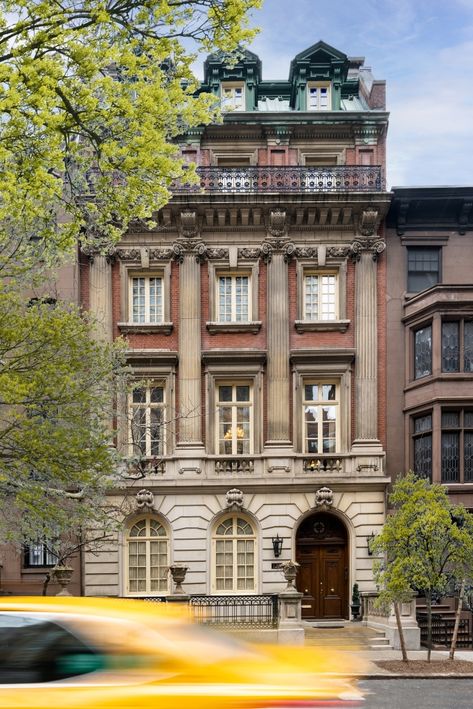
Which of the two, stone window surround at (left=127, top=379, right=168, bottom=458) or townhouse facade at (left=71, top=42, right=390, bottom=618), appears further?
stone window surround at (left=127, top=379, right=168, bottom=458)

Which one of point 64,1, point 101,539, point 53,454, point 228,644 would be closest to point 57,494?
point 53,454

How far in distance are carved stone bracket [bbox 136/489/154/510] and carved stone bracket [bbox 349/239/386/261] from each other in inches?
393

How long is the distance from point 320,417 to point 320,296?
12.9ft

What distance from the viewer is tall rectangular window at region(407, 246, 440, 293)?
28109 mm

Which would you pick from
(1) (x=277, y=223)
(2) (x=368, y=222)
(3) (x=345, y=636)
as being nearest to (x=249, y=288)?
(1) (x=277, y=223)

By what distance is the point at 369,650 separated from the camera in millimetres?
22078

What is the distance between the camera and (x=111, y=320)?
1087 inches

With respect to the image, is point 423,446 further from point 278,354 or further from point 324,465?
point 278,354

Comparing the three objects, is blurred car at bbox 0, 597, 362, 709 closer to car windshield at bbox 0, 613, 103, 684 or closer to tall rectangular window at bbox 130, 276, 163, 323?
car windshield at bbox 0, 613, 103, 684

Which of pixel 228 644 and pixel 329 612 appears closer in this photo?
pixel 228 644

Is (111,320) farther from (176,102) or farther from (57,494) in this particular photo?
(176,102)

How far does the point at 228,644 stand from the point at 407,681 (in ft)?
40.5

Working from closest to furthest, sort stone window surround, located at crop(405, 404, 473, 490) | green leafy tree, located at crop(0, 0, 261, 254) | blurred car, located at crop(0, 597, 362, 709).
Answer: blurred car, located at crop(0, 597, 362, 709) → green leafy tree, located at crop(0, 0, 261, 254) → stone window surround, located at crop(405, 404, 473, 490)

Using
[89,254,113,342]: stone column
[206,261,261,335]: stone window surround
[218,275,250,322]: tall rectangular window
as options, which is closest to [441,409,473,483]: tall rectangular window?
[206,261,261,335]: stone window surround
